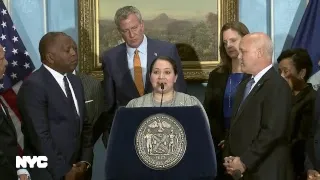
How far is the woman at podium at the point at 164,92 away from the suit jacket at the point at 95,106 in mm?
889

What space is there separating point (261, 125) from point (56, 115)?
1346mm

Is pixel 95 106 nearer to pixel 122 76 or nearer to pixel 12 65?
pixel 122 76

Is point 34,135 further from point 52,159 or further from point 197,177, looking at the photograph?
point 197,177

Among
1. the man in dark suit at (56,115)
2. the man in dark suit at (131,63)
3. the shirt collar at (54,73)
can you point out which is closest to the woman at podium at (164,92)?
the man in dark suit at (56,115)

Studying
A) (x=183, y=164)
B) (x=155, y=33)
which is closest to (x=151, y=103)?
(x=183, y=164)

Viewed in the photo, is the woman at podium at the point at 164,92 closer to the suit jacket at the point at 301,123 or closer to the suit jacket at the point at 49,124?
the suit jacket at the point at 49,124

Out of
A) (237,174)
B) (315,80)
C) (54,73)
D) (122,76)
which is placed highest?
(54,73)

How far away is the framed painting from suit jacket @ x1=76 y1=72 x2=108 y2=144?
70cm

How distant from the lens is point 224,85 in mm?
4855

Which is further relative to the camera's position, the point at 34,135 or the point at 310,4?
the point at 310,4

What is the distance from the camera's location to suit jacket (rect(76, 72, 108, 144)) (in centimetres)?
492

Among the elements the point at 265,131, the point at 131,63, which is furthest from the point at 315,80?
the point at 265,131

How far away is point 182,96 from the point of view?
4.08 m

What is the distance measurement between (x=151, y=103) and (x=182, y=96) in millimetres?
216
